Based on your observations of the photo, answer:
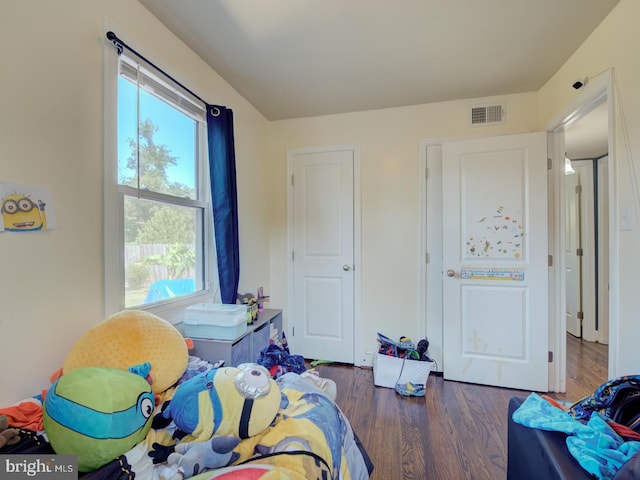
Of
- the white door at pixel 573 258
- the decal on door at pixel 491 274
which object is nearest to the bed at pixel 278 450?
the decal on door at pixel 491 274

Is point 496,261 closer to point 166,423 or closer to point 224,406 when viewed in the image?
point 224,406

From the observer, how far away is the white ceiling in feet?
5.00

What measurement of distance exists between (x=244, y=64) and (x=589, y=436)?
254 cm

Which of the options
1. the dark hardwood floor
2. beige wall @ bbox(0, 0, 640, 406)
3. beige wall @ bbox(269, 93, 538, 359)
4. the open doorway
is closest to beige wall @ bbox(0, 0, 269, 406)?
beige wall @ bbox(0, 0, 640, 406)

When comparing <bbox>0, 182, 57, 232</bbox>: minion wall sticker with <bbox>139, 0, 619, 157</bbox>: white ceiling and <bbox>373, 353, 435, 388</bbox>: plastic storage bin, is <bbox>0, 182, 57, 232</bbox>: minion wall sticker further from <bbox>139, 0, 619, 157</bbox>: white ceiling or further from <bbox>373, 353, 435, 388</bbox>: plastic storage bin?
<bbox>373, 353, 435, 388</bbox>: plastic storage bin

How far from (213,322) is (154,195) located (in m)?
0.80

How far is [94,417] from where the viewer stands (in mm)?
756

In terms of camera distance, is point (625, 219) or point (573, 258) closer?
point (625, 219)

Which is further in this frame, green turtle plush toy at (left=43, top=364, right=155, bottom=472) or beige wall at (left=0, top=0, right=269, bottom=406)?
beige wall at (left=0, top=0, right=269, bottom=406)

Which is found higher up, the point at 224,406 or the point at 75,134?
the point at 75,134

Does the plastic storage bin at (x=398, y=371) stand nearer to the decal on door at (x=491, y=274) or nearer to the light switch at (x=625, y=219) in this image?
the decal on door at (x=491, y=274)

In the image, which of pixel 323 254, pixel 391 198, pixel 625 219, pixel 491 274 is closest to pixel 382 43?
pixel 391 198

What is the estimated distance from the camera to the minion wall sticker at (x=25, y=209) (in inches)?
38.5

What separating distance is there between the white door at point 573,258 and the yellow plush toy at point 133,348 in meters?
4.19
